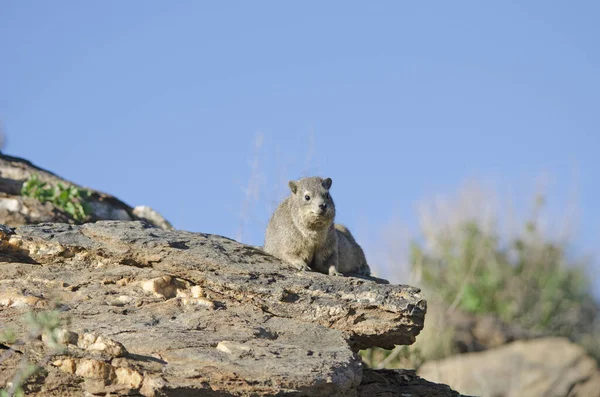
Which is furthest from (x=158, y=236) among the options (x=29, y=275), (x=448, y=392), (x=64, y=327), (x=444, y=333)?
(x=444, y=333)

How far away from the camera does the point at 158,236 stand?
313 inches

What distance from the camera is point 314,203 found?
9.16 metres

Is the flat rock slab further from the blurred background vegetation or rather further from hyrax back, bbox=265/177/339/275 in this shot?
the blurred background vegetation

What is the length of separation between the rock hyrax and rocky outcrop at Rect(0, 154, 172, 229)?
295 cm

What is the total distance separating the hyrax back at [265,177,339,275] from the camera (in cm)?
918

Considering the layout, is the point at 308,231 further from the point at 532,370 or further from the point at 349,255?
the point at 532,370

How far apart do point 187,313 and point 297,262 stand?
197cm

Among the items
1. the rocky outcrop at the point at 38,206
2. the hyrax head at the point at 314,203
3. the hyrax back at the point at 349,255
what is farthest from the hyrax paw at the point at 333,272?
the rocky outcrop at the point at 38,206

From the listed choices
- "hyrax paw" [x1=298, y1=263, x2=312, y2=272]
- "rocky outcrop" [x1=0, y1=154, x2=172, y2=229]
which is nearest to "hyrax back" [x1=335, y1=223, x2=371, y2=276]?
"hyrax paw" [x1=298, y1=263, x2=312, y2=272]

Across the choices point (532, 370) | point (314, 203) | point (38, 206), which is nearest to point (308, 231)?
point (314, 203)

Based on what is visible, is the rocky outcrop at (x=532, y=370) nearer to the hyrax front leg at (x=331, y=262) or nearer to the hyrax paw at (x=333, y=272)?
the hyrax front leg at (x=331, y=262)

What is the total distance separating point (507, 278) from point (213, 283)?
13.2m

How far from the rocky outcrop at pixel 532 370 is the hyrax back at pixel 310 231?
6.83 m

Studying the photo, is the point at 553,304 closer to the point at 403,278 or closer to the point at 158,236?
the point at 403,278
